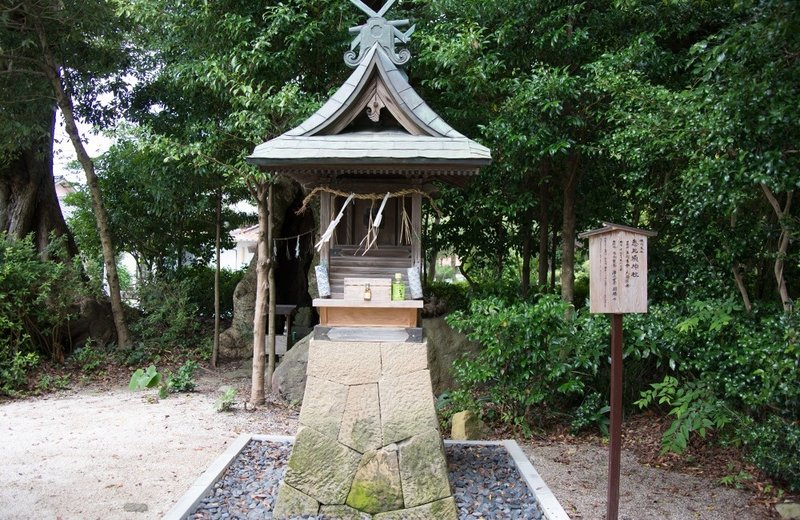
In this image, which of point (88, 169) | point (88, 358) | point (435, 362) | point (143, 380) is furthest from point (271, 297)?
point (88, 169)

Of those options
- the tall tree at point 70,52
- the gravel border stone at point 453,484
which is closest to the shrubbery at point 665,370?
the gravel border stone at point 453,484

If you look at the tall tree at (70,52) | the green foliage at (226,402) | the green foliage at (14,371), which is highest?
the tall tree at (70,52)

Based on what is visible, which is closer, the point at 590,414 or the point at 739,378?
the point at 739,378

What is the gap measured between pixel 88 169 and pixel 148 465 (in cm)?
659

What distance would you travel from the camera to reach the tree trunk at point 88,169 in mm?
10148

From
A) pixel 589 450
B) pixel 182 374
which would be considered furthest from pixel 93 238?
pixel 589 450

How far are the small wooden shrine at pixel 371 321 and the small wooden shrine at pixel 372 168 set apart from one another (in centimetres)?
1

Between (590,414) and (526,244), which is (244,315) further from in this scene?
(590,414)

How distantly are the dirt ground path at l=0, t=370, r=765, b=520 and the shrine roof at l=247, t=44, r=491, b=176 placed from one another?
3426mm

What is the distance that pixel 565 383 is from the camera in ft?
24.5

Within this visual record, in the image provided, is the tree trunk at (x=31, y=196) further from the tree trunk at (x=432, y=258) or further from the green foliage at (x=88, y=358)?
the tree trunk at (x=432, y=258)

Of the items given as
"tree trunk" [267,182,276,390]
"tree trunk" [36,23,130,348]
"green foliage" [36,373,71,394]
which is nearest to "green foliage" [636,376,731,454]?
"tree trunk" [267,182,276,390]

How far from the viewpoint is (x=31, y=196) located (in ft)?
38.5

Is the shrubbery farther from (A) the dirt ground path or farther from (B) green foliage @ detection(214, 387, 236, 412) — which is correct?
(B) green foliage @ detection(214, 387, 236, 412)
